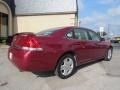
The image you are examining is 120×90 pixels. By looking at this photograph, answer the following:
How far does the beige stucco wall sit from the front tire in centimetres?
1566

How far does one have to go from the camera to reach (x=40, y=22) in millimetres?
22797

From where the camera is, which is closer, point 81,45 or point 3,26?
point 81,45

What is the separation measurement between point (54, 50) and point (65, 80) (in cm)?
95

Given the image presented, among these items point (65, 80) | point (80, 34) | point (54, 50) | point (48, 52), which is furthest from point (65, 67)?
point (80, 34)

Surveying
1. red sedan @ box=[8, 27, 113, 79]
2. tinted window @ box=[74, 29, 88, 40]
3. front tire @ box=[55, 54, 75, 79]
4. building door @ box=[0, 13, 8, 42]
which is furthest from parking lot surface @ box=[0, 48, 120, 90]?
building door @ box=[0, 13, 8, 42]

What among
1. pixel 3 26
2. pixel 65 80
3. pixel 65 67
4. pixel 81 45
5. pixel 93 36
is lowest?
pixel 65 80

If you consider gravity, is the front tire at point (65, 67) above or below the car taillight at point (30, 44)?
below

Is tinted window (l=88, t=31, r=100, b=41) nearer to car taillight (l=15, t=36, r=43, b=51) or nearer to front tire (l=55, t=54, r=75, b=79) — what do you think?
front tire (l=55, t=54, r=75, b=79)

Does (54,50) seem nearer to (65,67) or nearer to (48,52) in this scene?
(48,52)

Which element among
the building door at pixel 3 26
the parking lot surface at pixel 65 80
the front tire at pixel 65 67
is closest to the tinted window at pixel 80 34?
the front tire at pixel 65 67

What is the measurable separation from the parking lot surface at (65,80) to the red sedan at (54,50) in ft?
1.17

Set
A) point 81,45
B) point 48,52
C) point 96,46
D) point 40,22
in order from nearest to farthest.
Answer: point 48,52
point 81,45
point 96,46
point 40,22

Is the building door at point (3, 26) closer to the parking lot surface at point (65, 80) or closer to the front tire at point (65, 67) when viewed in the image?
the parking lot surface at point (65, 80)

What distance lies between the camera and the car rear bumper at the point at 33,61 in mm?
5547
